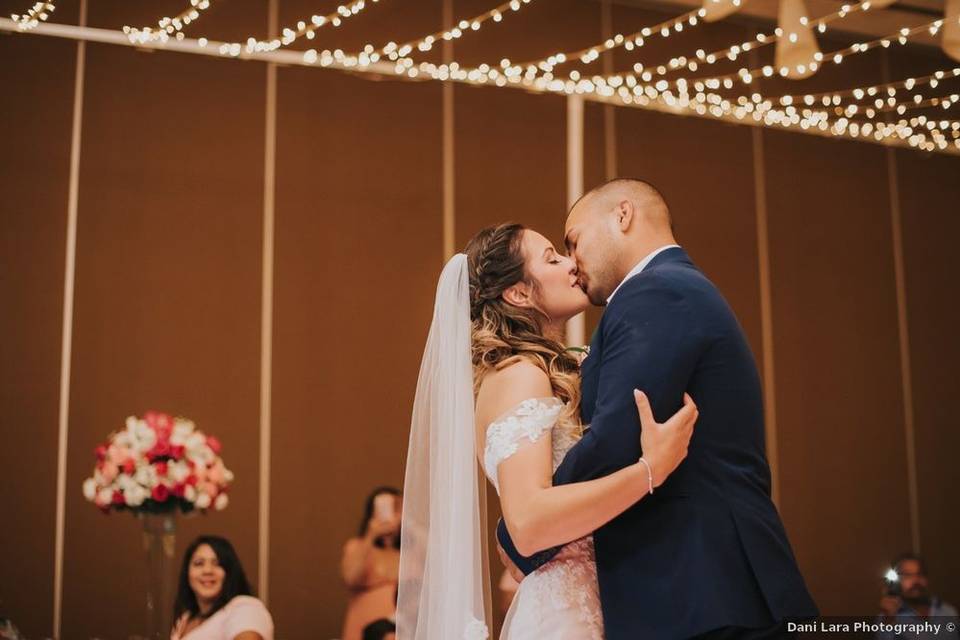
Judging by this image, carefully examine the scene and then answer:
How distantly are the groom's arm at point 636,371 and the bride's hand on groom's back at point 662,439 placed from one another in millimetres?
31

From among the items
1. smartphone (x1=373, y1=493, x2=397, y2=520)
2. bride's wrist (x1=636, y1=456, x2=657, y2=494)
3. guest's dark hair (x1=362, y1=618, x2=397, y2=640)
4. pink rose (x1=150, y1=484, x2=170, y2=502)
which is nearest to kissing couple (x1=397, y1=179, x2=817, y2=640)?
bride's wrist (x1=636, y1=456, x2=657, y2=494)

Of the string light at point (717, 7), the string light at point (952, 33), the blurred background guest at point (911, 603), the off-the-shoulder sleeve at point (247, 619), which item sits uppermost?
the string light at point (717, 7)

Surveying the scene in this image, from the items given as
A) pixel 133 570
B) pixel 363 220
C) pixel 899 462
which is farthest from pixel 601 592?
pixel 899 462

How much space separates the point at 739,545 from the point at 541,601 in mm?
526

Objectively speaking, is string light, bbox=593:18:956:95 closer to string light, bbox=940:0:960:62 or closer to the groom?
string light, bbox=940:0:960:62

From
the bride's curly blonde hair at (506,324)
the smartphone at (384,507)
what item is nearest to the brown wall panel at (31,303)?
the smartphone at (384,507)

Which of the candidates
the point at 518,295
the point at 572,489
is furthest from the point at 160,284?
the point at 572,489

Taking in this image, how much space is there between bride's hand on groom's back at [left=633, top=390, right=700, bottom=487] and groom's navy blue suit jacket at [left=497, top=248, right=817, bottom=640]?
0.11 feet

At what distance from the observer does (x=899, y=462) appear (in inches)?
335

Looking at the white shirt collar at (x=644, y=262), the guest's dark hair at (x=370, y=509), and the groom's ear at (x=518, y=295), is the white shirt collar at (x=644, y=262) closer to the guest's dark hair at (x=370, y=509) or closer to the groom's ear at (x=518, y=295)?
the groom's ear at (x=518, y=295)

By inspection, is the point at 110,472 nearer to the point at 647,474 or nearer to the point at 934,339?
the point at 647,474

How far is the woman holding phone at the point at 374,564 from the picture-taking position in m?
6.00

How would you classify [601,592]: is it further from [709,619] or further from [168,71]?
[168,71]

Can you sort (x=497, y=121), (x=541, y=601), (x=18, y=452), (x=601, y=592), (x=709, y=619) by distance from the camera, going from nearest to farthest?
(x=709, y=619)
(x=601, y=592)
(x=541, y=601)
(x=18, y=452)
(x=497, y=121)
